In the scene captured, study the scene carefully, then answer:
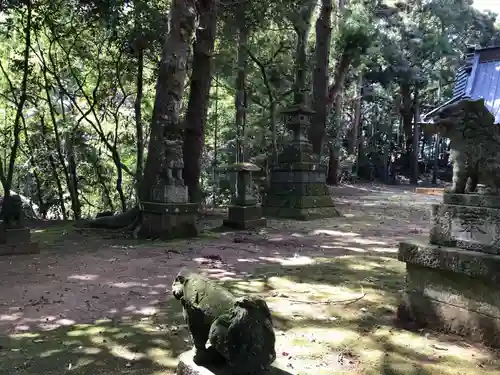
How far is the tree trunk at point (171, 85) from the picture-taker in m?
Result: 8.86

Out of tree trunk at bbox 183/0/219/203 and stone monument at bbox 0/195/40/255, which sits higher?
tree trunk at bbox 183/0/219/203

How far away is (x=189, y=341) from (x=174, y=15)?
7178 millimetres

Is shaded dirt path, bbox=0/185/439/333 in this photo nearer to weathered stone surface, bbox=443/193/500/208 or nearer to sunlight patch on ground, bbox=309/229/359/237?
sunlight patch on ground, bbox=309/229/359/237

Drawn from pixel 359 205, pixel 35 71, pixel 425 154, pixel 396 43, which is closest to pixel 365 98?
pixel 396 43

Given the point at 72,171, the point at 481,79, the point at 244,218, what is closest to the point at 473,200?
the point at 244,218

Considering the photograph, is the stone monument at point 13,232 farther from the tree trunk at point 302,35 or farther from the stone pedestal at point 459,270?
the tree trunk at point 302,35

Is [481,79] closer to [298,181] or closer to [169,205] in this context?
[298,181]

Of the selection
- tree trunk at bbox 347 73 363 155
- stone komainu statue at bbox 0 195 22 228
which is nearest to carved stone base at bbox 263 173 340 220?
stone komainu statue at bbox 0 195 22 228

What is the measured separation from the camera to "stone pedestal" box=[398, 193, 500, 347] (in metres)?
3.36

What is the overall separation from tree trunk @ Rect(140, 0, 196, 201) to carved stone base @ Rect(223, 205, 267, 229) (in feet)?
6.74

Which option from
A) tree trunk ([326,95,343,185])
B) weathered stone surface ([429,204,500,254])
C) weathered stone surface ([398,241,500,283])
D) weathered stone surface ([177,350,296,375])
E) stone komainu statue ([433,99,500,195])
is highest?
tree trunk ([326,95,343,185])

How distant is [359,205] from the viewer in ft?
48.1

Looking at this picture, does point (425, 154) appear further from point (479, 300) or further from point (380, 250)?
point (479, 300)

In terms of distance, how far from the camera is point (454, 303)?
3.58 m
